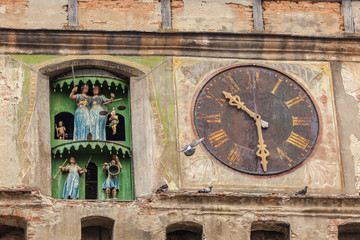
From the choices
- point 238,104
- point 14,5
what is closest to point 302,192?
point 238,104

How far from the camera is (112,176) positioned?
2466 centimetres

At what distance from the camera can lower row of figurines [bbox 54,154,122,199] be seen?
80.0 ft

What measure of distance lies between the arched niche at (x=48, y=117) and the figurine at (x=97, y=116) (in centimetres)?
43

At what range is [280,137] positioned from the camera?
25031 millimetres

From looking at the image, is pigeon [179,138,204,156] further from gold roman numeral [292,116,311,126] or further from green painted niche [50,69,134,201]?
gold roman numeral [292,116,311,126]

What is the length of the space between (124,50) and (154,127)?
1.42 meters

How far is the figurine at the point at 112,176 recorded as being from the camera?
80.5 ft

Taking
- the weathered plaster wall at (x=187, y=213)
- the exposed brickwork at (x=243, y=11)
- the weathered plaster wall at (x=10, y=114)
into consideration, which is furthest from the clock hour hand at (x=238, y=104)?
the weathered plaster wall at (x=10, y=114)

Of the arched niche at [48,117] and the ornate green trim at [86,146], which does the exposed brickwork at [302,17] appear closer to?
the arched niche at [48,117]

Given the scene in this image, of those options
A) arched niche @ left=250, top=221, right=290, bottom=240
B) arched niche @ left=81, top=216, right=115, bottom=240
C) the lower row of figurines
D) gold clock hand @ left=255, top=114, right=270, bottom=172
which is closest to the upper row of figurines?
the lower row of figurines

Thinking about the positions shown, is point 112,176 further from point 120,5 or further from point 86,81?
point 120,5

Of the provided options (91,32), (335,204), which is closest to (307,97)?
(335,204)

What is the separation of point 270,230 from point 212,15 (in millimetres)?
3777

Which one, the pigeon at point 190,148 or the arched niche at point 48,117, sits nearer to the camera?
the arched niche at point 48,117
